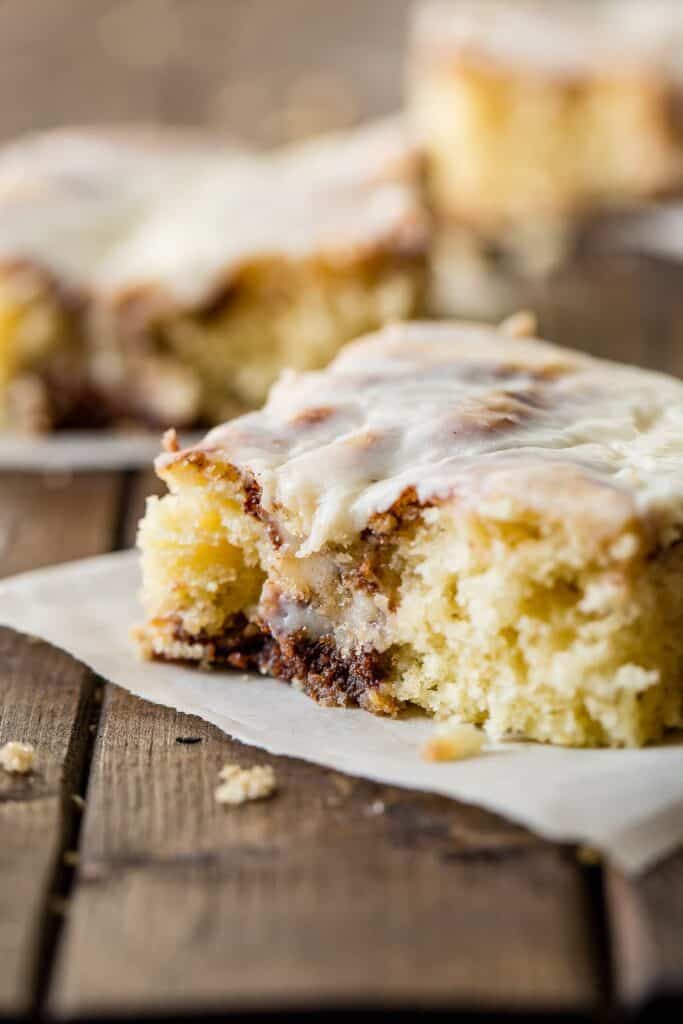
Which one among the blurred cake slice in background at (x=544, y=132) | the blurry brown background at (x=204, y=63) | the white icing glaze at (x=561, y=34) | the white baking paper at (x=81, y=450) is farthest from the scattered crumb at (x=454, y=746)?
the blurry brown background at (x=204, y=63)

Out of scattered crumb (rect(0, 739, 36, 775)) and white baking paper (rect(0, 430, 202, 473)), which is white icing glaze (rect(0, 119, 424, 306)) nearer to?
white baking paper (rect(0, 430, 202, 473))

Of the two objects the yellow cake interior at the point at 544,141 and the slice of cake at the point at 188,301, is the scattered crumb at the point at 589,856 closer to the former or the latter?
the slice of cake at the point at 188,301

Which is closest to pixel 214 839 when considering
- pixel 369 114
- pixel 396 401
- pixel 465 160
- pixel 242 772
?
pixel 242 772

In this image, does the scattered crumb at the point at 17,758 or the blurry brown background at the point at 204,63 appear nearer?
the scattered crumb at the point at 17,758

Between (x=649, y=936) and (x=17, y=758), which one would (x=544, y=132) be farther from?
(x=649, y=936)

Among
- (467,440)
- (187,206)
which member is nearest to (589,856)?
(467,440)

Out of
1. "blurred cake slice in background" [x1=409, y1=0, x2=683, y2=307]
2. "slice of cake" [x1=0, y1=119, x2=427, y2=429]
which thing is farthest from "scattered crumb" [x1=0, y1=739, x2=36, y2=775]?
"blurred cake slice in background" [x1=409, y1=0, x2=683, y2=307]
